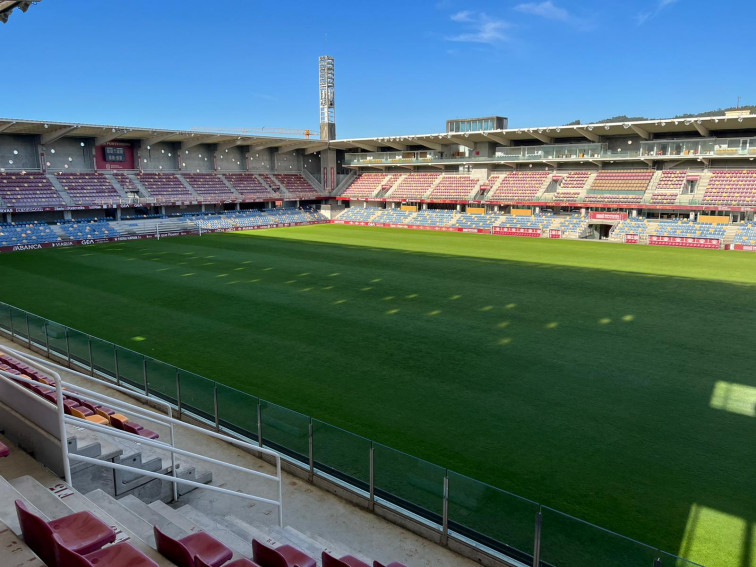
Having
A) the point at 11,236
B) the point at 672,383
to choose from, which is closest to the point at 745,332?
the point at 672,383

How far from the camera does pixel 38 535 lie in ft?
13.2

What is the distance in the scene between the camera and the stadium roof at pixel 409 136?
41.8m

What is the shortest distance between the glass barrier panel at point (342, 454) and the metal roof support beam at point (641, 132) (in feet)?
147

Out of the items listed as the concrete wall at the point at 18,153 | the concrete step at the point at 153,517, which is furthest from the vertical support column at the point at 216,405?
the concrete wall at the point at 18,153

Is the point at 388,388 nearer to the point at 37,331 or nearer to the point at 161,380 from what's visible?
the point at 161,380

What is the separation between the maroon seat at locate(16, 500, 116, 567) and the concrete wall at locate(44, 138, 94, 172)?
50.9 m

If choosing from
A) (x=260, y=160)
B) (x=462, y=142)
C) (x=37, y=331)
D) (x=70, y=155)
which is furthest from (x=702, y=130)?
(x=70, y=155)

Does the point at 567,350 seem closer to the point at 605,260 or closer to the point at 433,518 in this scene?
the point at 433,518

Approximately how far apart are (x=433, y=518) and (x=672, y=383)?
8.54 m

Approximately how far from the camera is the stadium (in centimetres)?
593

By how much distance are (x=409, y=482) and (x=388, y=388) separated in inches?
203

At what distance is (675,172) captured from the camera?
44.7 meters

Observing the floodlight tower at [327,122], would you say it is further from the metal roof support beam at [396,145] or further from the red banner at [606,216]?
the red banner at [606,216]

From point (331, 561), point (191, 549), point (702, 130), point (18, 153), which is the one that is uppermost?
point (702, 130)
